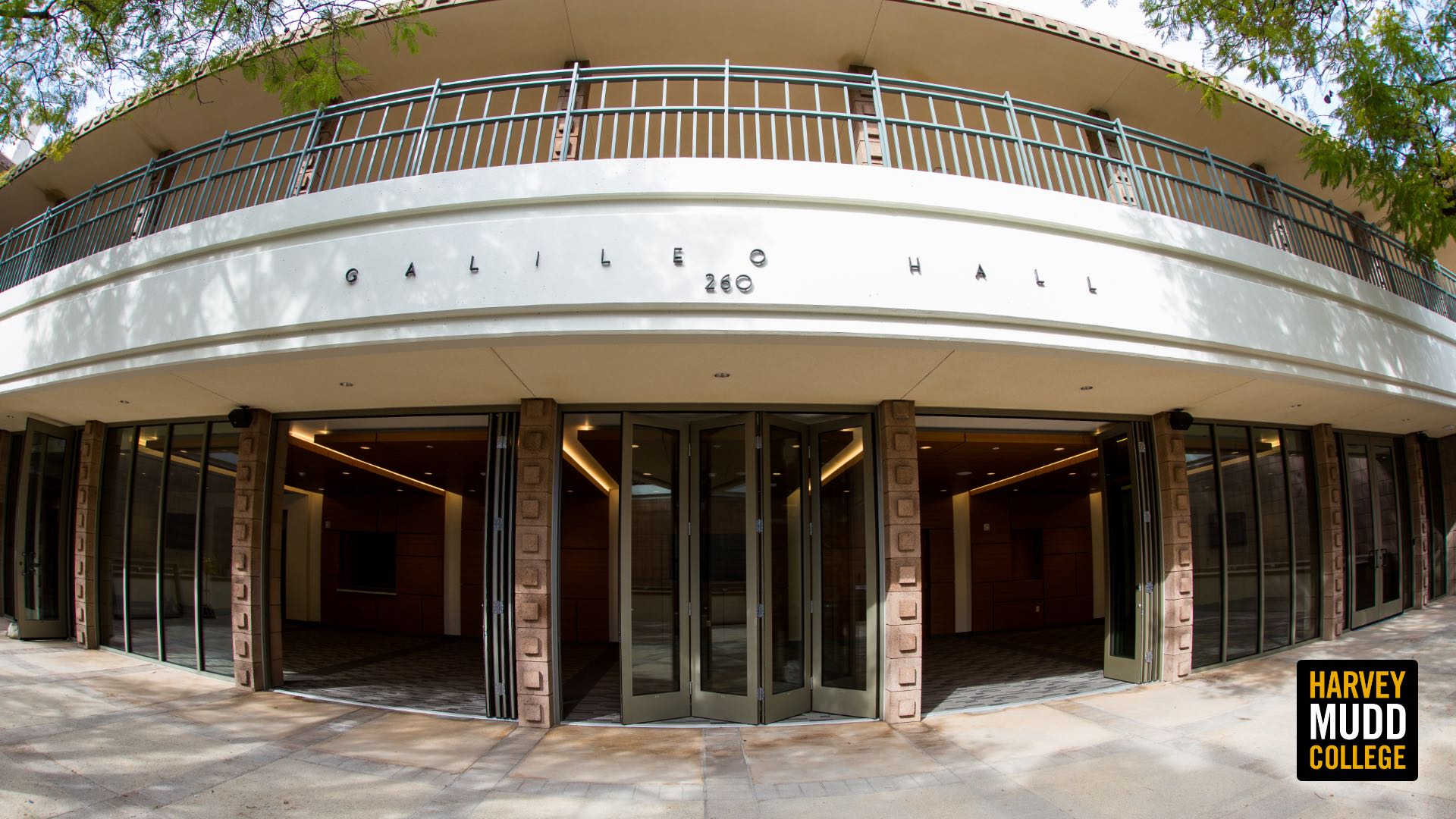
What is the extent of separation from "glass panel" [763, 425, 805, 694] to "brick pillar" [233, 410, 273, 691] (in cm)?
495

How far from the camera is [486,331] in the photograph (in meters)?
4.57

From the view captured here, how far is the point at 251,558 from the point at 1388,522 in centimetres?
1469

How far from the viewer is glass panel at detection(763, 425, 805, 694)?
20.5 ft

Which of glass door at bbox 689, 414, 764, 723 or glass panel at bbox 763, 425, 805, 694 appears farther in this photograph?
glass panel at bbox 763, 425, 805, 694

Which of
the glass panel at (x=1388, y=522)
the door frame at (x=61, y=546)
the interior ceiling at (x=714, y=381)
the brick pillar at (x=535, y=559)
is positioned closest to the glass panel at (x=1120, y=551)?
the interior ceiling at (x=714, y=381)

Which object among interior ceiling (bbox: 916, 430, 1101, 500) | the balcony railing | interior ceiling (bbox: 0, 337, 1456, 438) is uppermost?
the balcony railing

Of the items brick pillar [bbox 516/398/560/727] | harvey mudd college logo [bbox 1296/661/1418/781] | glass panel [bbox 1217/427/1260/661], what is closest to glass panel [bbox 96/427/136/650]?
brick pillar [bbox 516/398/560/727]

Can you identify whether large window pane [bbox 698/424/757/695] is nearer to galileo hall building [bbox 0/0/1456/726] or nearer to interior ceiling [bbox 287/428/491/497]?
galileo hall building [bbox 0/0/1456/726]

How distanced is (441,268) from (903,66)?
231 inches

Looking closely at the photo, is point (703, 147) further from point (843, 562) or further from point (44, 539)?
point (44, 539)

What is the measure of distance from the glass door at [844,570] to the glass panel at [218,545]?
5.98 meters

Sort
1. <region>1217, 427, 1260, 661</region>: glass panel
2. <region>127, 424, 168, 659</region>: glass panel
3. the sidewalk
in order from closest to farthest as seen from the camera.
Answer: the sidewalk, <region>1217, 427, 1260, 661</region>: glass panel, <region>127, 424, 168, 659</region>: glass panel

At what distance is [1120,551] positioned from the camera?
766 cm

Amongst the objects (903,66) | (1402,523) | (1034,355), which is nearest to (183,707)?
(1034,355)
